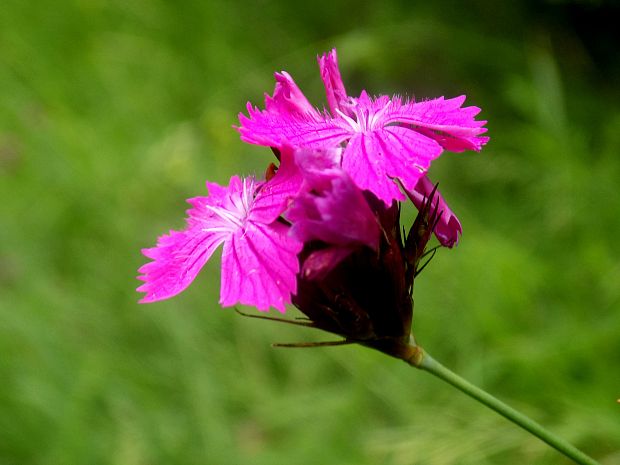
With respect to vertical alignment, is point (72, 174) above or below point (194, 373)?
above

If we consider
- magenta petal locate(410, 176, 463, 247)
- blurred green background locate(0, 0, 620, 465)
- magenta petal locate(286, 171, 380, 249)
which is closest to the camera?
magenta petal locate(286, 171, 380, 249)

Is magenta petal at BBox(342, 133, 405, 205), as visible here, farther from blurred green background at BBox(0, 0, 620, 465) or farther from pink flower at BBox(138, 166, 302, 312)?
blurred green background at BBox(0, 0, 620, 465)

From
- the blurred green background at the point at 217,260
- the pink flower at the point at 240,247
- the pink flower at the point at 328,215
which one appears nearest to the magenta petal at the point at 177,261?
the pink flower at the point at 240,247

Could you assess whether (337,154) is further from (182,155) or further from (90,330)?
(182,155)

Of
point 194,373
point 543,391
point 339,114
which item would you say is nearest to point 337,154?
point 339,114

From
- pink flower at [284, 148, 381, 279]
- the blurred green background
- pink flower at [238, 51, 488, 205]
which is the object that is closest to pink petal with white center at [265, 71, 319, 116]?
pink flower at [238, 51, 488, 205]
